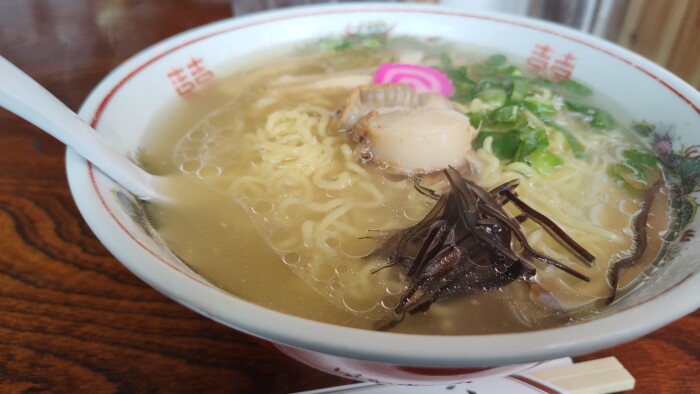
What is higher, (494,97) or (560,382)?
(494,97)

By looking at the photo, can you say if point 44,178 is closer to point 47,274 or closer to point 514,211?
point 47,274

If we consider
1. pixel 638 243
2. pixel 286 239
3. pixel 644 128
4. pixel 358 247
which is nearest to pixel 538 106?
pixel 644 128

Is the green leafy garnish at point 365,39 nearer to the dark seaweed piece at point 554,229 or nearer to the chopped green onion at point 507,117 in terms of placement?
the chopped green onion at point 507,117

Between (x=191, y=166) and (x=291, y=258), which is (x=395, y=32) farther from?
(x=291, y=258)

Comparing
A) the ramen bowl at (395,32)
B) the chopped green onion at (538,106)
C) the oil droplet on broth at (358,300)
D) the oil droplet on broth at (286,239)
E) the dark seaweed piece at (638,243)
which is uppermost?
the ramen bowl at (395,32)

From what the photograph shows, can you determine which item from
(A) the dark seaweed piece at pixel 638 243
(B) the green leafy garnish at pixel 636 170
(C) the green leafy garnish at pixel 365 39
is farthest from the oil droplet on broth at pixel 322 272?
(C) the green leafy garnish at pixel 365 39

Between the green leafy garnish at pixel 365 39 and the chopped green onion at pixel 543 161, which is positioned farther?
the green leafy garnish at pixel 365 39

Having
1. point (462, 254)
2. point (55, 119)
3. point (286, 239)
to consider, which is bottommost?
point (286, 239)

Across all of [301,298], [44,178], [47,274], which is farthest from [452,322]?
[44,178]
